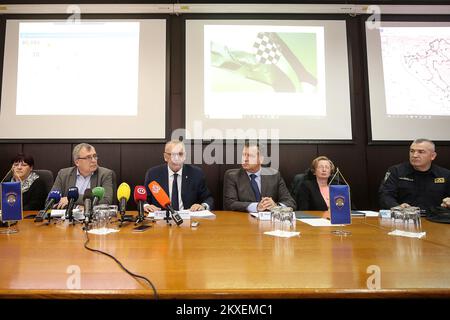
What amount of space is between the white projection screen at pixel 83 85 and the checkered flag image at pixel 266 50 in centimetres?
120

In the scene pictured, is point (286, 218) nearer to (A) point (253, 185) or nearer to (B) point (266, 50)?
(A) point (253, 185)

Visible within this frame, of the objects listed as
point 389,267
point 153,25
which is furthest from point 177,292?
point 153,25

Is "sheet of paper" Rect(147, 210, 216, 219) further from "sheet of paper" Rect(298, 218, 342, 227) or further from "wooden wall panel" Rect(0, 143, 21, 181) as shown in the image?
"wooden wall panel" Rect(0, 143, 21, 181)

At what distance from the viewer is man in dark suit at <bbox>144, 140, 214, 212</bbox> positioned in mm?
2549

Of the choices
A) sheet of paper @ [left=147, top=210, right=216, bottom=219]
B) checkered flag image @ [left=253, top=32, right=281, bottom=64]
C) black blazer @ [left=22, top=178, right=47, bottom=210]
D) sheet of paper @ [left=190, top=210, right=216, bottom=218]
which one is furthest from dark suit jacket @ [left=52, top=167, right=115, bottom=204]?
checkered flag image @ [left=253, top=32, right=281, bottom=64]

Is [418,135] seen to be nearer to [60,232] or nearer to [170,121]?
[170,121]

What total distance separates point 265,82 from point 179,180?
64.7 inches

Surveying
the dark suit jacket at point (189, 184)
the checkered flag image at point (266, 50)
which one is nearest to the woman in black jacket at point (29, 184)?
the dark suit jacket at point (189, 184)

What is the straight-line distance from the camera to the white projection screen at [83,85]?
10.7 ft

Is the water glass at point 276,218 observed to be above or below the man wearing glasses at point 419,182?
below

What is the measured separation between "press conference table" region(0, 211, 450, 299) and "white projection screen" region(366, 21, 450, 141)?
2.26m

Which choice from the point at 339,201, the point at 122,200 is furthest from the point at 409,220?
the point at 122,200

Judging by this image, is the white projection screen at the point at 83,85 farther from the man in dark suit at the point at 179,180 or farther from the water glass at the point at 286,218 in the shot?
the water glass at the point at 286,218

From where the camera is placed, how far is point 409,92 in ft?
11.1
